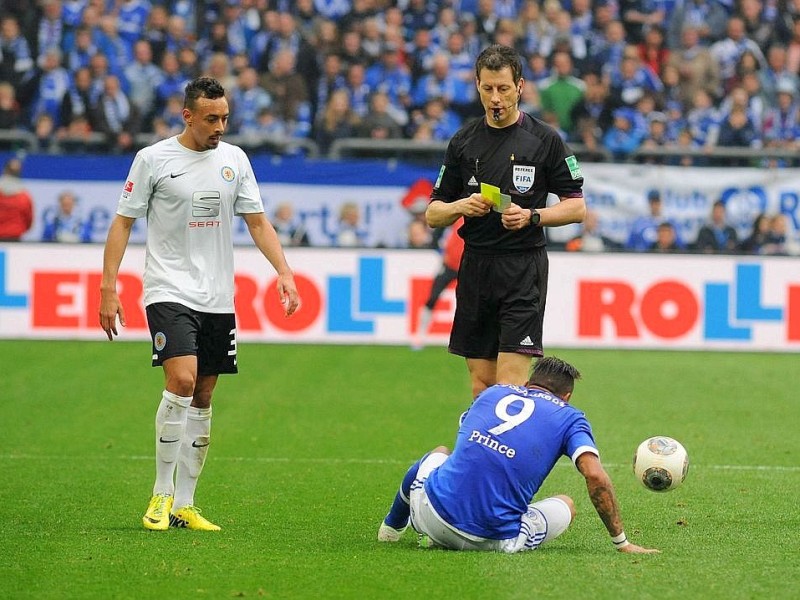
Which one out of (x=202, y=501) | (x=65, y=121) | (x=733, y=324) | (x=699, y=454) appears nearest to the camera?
(x=202, y=501)

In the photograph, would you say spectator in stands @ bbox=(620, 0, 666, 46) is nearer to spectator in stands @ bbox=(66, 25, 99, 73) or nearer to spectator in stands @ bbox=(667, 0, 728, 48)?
spectator in stands @ bbox=(667, 0, 728, 48)

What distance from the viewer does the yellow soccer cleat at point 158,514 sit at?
7.51 metres

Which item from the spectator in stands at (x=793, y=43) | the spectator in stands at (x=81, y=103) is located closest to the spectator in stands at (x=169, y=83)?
the spectator in stands at (x=81, y=103)

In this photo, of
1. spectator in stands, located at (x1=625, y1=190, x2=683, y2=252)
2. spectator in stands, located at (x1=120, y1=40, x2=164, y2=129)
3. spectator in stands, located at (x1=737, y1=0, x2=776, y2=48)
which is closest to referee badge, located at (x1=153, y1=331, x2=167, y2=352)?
spectator in stands, located at (x1=625, y1=190, x2=683, y2=252)

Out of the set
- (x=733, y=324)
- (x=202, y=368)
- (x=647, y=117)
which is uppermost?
(x=647, y=117)

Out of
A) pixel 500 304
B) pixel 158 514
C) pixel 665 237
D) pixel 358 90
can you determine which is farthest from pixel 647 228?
pixel 158 514

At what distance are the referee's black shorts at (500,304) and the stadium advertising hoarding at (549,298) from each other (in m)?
10.6

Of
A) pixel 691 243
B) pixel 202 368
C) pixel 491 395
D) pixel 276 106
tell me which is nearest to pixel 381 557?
pixel 491 395

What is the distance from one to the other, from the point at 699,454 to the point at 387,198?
1002 centimetres

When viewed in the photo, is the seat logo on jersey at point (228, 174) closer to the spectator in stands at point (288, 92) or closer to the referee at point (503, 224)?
the referee at point (503, 224)

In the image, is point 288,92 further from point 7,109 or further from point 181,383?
point 181,383

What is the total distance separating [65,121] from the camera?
71.8 feet

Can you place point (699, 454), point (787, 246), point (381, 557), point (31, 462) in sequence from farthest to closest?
point (787, 246), point (699, 454), point (31, 462), point (381, 557)

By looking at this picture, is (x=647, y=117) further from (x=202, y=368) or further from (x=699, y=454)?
(x=202, y=368)
